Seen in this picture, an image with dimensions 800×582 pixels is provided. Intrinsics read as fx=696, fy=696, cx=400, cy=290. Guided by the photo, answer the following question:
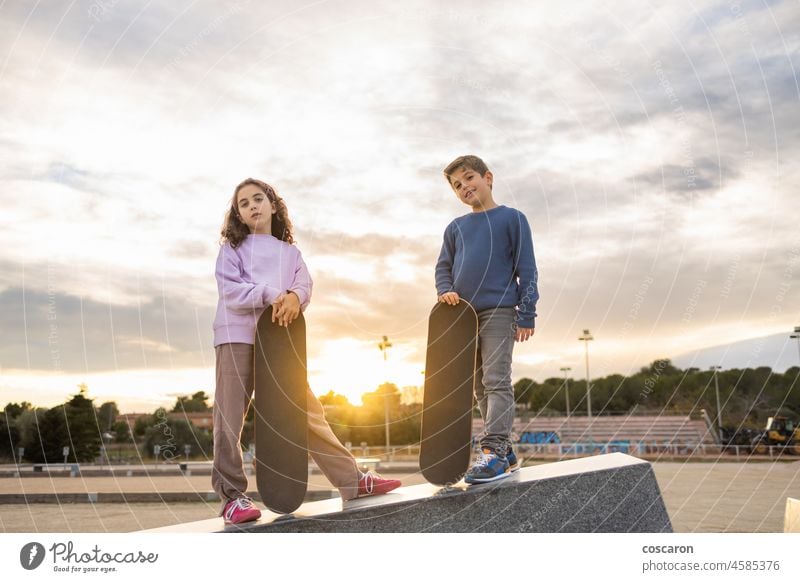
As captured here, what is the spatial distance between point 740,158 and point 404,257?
2608 millimetres

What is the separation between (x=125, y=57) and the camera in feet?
15.3

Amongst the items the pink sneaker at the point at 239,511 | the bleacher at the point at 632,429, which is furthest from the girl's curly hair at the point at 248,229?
the bleacher at the point at 632,429

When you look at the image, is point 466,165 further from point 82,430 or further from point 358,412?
point 82,430

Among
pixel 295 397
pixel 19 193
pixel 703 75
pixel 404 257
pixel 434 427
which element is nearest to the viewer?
pixel 295 397

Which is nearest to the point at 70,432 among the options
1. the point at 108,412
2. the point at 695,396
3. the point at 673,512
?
the point at 108,412

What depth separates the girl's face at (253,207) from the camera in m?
4.00

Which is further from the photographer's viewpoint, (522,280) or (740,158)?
(740,158)

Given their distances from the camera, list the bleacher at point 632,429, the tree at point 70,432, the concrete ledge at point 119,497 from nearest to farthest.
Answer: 1. the concrete ledge at point 119,497
2. the tree at point 70,432
3. the bleacher at point 632,429

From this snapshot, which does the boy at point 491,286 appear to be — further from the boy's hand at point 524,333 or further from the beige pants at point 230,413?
the beige pants at point 230,413

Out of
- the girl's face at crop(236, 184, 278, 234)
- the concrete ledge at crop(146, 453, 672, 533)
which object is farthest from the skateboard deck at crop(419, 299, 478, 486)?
the girl's face at crop(236, 184, 278, 234)

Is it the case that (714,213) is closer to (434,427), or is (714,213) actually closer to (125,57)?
(434,427)

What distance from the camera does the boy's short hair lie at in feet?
14.7

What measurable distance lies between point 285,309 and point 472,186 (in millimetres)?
1523
